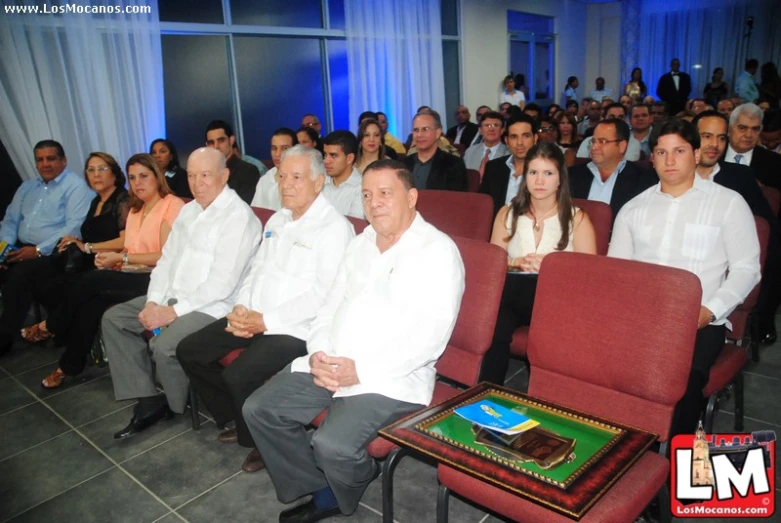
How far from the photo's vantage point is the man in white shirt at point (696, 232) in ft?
6.89

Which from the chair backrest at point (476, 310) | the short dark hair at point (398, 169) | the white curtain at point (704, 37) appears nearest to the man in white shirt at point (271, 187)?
the short dark hair at point (398, 169)

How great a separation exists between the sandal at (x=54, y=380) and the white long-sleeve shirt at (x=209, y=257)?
0.97 m

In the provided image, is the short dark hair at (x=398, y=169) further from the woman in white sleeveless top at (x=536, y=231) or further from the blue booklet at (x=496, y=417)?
the blue booklet at (x=496, y=417)

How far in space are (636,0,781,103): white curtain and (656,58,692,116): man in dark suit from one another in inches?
48.6

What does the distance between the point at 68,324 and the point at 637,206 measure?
3.22 m

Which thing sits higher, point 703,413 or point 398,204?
point 398,204

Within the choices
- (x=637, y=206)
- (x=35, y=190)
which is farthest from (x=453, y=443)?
(x=35, y=190)

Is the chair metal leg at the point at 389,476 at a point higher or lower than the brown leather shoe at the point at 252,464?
higher

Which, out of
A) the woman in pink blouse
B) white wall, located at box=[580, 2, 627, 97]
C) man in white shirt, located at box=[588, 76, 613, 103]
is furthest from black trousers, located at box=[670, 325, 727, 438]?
white wall, located at box=[580, 2, 627, 97]

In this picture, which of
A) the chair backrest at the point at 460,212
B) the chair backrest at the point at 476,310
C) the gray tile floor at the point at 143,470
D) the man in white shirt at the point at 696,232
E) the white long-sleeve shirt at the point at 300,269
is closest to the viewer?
the chair backrest at the point at 476,310

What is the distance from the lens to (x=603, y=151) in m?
3.49

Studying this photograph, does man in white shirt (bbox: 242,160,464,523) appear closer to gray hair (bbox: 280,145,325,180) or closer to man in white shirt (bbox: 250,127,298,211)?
gray hair (bbox: 280,145,325,180)

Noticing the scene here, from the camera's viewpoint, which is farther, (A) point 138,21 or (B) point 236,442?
(A) point 138,21

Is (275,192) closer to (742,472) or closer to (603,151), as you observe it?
(603,151)
